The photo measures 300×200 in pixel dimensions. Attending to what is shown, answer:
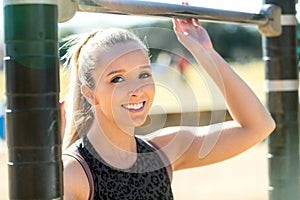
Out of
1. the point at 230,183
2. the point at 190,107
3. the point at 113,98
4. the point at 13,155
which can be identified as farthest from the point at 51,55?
the point at 230,183

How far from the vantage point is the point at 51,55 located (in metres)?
1.40

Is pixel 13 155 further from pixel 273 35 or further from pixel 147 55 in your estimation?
pixel 273 35

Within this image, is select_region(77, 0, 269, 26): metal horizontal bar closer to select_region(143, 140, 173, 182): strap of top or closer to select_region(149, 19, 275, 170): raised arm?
select_region(149, 19, 275, 170): raised arm

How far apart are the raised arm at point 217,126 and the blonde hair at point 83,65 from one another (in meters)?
0.19

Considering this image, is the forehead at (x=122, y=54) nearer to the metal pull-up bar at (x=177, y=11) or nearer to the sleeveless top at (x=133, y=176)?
the metal pull-up bar at (x=177, y=11)

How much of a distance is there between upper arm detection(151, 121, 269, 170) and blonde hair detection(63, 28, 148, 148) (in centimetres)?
20

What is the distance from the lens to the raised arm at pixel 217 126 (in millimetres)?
1920

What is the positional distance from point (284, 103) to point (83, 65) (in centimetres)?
86

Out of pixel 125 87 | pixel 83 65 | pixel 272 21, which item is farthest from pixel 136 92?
pixel 272 21

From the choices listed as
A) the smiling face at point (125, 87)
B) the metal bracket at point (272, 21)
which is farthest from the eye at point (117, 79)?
the metal bracket at point (272, 21)

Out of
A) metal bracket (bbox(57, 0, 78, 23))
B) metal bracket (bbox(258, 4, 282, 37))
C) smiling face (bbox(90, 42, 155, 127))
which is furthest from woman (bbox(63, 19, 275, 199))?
metal bracket (bbox(258, 4, 282, 37))

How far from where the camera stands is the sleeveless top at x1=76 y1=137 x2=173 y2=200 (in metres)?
1.74

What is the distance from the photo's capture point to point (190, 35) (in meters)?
1.93

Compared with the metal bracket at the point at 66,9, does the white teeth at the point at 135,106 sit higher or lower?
lower
